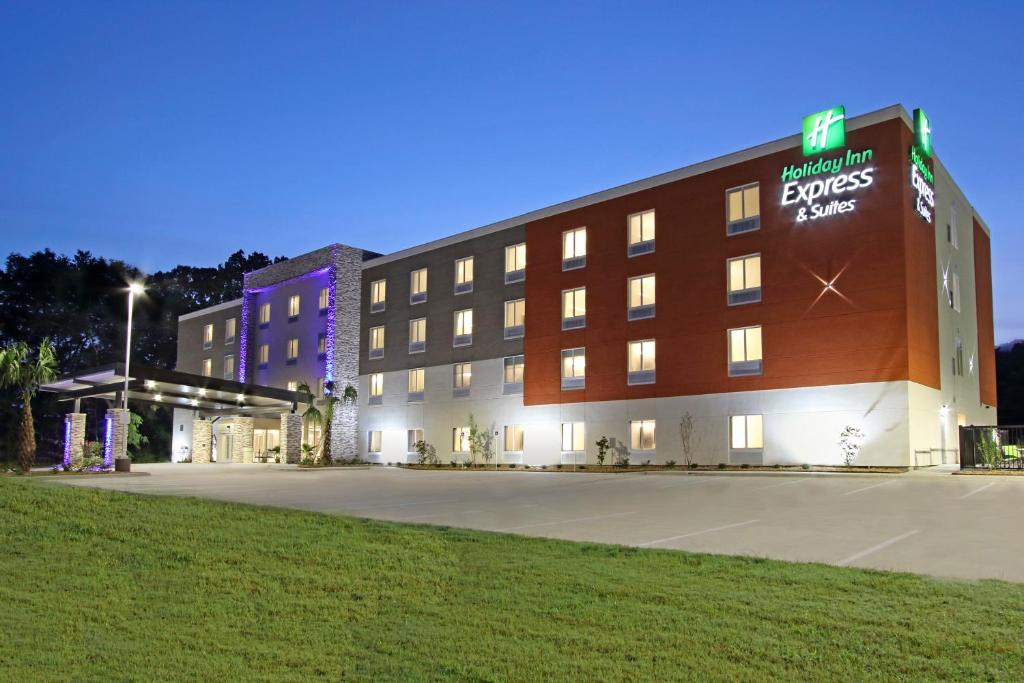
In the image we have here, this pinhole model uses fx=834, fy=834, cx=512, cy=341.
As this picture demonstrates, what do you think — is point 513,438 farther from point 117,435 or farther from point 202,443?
point 202,443

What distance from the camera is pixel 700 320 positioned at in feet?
114

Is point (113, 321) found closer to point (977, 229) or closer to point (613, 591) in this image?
point (977, 229)

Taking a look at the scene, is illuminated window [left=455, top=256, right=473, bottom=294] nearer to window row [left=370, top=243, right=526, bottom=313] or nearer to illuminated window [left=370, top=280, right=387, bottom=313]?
window row [left=370, top=243, right=526, bottom=313]

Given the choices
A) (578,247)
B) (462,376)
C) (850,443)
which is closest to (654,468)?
(850,443)

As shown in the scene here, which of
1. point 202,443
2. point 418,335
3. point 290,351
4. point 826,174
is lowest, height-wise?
point 202,443

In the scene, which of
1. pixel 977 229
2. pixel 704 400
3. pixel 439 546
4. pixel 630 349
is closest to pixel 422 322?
pixel 630 349

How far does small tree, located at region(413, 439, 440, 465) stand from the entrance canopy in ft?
26.3

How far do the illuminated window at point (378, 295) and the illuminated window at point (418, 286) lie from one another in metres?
2.44

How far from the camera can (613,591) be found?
26.4ft

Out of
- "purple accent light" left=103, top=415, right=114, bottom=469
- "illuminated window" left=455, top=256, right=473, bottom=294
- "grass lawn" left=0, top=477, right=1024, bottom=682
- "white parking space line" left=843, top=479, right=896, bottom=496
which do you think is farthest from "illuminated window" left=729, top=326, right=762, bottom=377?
"purple accent light" left=103, top=415, right=114, bottom=469

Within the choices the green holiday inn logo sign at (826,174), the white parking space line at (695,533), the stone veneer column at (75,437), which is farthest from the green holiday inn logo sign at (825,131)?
the stone veneer column at (75,437)

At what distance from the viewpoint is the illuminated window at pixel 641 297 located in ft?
→ 120

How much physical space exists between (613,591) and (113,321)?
80.3 m

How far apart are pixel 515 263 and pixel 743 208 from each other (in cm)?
1300
